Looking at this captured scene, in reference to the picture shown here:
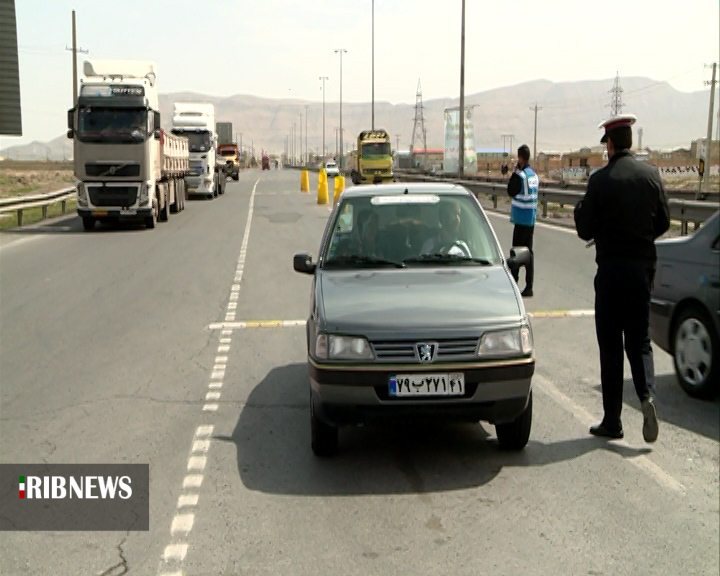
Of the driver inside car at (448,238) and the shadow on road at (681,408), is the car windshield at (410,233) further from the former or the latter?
the shadow on road at (681,408)

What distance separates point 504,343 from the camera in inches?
208

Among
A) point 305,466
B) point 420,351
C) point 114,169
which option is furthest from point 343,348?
point 114,169

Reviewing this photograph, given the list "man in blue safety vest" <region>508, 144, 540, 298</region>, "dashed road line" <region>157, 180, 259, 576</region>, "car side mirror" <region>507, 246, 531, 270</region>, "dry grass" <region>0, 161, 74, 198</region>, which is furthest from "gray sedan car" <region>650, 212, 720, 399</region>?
"dry grass" <region>0, 161, 74, 198</region>

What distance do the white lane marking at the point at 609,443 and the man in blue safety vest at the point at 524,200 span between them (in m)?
4.89

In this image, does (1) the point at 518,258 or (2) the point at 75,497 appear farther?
(1) the point at 518,258

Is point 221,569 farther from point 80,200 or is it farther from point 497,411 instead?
point 80,200

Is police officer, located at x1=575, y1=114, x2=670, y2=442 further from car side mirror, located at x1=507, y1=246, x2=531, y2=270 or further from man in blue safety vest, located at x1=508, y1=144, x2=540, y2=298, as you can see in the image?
man in blue safety vest, located at x1=508, y1=144, x2=540, y2=298

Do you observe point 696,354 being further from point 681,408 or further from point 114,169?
point 114,169

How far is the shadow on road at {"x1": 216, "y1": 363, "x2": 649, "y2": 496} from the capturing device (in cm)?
516

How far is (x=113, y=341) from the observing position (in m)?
9.46

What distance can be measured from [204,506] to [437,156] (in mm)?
115631

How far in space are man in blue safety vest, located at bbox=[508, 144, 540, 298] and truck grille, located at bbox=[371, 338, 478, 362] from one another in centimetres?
709

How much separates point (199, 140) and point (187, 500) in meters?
37.0

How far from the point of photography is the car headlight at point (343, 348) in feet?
A: 17.3
